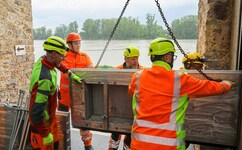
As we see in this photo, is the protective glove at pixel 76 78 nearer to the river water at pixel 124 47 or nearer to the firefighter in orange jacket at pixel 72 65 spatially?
the river water at pixel 124 47

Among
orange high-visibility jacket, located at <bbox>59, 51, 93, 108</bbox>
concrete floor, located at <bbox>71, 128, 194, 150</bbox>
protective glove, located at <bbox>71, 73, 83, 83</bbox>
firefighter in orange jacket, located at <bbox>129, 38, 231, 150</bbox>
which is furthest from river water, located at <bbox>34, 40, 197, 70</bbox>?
concrete floor, located at <bbox>71, 128, 194, 150</bbox>

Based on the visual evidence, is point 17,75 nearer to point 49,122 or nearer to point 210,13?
point 49,122

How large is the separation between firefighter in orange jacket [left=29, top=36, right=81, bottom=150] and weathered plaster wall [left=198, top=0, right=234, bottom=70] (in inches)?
72.0

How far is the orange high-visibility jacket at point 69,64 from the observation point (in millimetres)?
4305

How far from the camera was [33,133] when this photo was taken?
115 inches

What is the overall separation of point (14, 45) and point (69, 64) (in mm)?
1810

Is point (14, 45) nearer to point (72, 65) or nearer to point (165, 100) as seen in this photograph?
point (72, 65)

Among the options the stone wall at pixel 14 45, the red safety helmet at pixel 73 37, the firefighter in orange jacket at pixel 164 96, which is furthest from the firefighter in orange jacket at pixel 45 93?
the stone wall at pixel 14 45

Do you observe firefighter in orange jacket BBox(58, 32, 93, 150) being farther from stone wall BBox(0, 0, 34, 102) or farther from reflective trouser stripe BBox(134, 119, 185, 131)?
reflective trouser stripe BBox(134, 119, 185, 131)

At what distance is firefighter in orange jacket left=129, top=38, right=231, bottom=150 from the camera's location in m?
2.06

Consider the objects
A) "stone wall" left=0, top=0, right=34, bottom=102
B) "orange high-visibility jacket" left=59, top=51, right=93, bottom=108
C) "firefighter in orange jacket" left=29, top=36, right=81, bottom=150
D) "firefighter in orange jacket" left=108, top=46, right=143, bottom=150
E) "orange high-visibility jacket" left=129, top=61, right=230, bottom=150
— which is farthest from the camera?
"stone wall" left=0, top=0, right=34, bottom=102

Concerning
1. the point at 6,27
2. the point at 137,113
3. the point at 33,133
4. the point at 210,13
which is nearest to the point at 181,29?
the point at 210,13

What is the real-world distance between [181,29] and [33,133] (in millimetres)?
3181

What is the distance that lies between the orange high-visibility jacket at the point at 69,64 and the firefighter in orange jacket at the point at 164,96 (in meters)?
2.37
